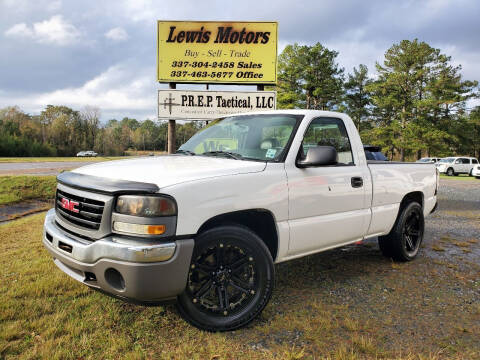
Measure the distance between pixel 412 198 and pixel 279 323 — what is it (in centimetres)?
304

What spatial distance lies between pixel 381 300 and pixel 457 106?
49.6 meters

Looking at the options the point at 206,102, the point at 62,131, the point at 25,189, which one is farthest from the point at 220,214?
the point at 62,131

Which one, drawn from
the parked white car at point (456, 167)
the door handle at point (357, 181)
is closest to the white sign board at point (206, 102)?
the door handle at point (357, 181)

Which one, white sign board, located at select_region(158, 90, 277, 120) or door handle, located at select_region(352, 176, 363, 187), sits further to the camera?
white sign board, located at select_region(158, 90, 277, 120)

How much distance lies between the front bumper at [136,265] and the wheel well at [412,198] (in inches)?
135

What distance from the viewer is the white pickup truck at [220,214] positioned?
2.36 m

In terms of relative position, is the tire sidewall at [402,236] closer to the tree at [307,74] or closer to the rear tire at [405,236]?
the rear tire at [405,236]

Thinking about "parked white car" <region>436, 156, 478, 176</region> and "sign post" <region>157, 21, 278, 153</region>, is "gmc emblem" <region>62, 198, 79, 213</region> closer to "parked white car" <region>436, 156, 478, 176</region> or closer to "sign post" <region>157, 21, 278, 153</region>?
"sign post" <region>157, 21, 278, 153</region>

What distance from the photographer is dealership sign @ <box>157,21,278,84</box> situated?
9.51 meters

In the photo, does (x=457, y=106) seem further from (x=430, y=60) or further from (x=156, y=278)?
(x=156, y=278)

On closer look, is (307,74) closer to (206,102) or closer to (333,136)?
(206,102)

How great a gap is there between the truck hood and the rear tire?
248 centimetres

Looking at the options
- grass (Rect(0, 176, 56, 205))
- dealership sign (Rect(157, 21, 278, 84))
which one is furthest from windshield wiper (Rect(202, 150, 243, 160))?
grass (Rect(0, 176, 56, 205))

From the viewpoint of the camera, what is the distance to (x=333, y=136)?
3.92 meters
